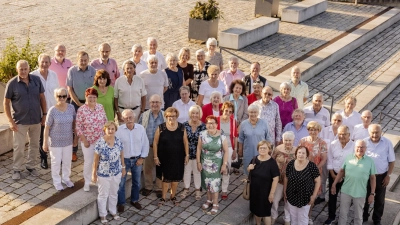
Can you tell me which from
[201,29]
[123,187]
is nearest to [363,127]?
[123,187]

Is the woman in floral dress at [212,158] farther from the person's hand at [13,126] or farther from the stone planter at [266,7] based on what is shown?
the stone planter at [266,7]

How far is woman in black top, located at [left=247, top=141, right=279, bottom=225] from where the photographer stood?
359 inches

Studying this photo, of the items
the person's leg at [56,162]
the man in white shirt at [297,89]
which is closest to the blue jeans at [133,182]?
the person's leg at [56,162]

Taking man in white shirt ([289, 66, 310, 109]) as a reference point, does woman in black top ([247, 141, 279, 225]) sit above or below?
below

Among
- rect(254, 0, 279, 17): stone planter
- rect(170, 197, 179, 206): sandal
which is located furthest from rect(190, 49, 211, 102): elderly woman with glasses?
rect(254, 0, 279, 17): stone planter

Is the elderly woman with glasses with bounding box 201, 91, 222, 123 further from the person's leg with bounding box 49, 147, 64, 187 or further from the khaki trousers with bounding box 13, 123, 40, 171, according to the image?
the khaki trousers with bounding box 13, 123, 40, 171

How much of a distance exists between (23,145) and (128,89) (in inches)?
73.6

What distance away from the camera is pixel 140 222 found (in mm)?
9219

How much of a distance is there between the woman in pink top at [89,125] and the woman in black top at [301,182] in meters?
2.88

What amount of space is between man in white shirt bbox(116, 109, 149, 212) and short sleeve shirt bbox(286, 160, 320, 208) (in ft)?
7.12

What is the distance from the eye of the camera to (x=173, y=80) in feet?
36.2

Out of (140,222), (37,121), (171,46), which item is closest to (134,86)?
(37,121)

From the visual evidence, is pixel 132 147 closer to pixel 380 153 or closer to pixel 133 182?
pixel 133 182

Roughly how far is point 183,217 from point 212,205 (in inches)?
22.8
